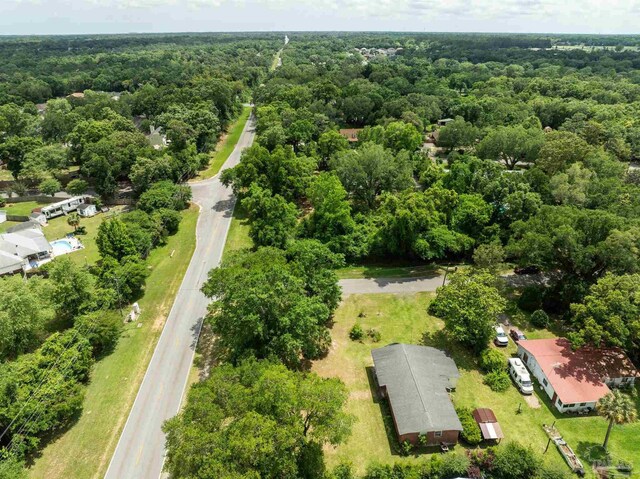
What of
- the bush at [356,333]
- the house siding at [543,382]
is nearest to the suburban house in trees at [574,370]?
the house siding at [543,382]

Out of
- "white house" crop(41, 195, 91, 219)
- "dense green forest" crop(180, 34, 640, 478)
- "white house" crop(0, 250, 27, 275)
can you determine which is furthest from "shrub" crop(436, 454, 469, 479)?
"white house" crop(41, 195, 91, 219)

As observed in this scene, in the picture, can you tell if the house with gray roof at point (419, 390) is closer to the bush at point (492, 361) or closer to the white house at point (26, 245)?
the bush at point (492, 361)

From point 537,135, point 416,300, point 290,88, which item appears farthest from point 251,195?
point 290,88

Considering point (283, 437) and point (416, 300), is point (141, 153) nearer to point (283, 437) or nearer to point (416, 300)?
point (416, 300)

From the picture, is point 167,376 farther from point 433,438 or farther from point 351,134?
point 351,134

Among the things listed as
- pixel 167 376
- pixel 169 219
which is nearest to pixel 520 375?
pixel 167 376

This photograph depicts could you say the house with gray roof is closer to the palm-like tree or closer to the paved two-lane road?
the palm-like tree
